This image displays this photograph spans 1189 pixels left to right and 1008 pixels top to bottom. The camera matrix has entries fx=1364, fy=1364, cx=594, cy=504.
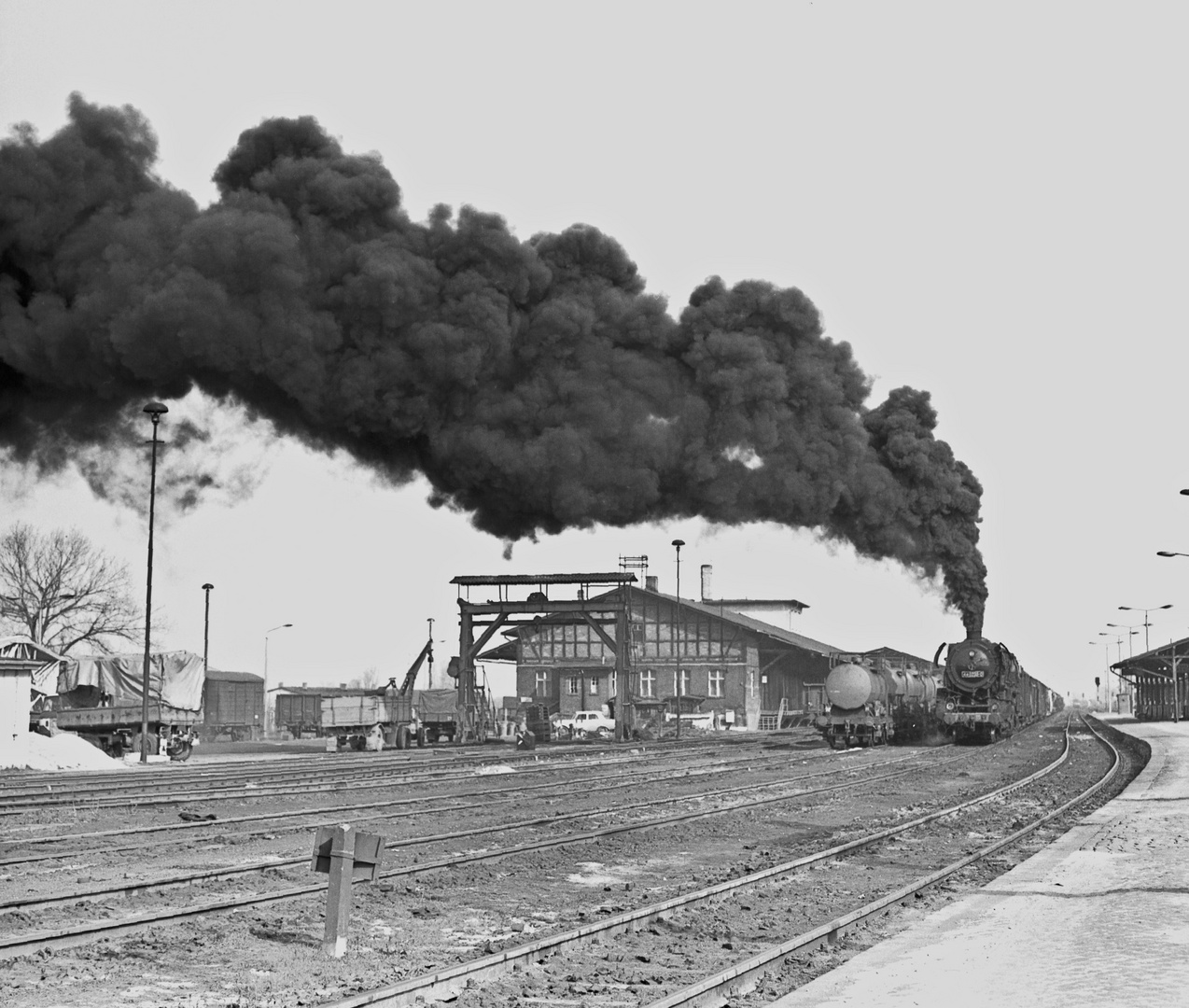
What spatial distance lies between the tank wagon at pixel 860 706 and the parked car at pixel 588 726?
15952mm

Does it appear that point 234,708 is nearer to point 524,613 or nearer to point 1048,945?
point 524,613

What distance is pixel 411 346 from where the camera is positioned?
A: 3356 centimetres

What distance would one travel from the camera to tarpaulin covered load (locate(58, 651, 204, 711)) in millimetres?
47656

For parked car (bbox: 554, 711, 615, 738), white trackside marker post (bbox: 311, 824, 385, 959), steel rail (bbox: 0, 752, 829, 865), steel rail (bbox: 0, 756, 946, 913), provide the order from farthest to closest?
1. parked car (bbox: 554, 711, 615, 738)
2. steel rail (bbox: 0, 752, 829, 865)
3. steel rail (bbox: 0, 756, 946, 913)
4. white trackside marker post (bbox: 311, 824, 385, 959)

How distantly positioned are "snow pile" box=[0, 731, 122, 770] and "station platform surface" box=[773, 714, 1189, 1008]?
29.0 metres

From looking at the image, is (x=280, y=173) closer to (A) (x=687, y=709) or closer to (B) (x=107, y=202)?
(B) (x=107, y=202)

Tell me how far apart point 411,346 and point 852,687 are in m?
23.0

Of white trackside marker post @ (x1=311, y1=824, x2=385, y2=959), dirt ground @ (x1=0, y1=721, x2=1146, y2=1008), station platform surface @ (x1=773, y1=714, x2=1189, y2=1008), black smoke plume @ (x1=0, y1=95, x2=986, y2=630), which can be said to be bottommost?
dirt ground @ (x1=0, y1=721, x2=1146, y2=1008)

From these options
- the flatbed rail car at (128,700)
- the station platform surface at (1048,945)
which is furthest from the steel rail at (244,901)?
the flatbed rail car at (128,700)

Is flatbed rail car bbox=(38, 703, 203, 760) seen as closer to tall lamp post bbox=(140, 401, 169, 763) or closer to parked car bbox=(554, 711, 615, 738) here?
tall lamp post bbox=(140, 401, 169, 763)

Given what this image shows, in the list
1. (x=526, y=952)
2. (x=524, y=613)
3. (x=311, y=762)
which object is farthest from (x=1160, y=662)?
(x=526, y=952)

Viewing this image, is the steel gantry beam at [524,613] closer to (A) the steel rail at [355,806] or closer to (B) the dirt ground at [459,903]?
(A) the steel rail at [355,806]

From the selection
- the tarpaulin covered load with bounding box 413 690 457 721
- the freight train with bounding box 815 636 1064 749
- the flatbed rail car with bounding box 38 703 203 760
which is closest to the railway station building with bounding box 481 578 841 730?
the tarpaulin covered load with bounding box 413 690 457 721

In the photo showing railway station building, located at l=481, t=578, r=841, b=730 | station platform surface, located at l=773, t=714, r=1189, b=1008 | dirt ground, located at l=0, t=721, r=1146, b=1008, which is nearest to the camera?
station platform surface, located at l=773, t=714, r=1189, b=1008
